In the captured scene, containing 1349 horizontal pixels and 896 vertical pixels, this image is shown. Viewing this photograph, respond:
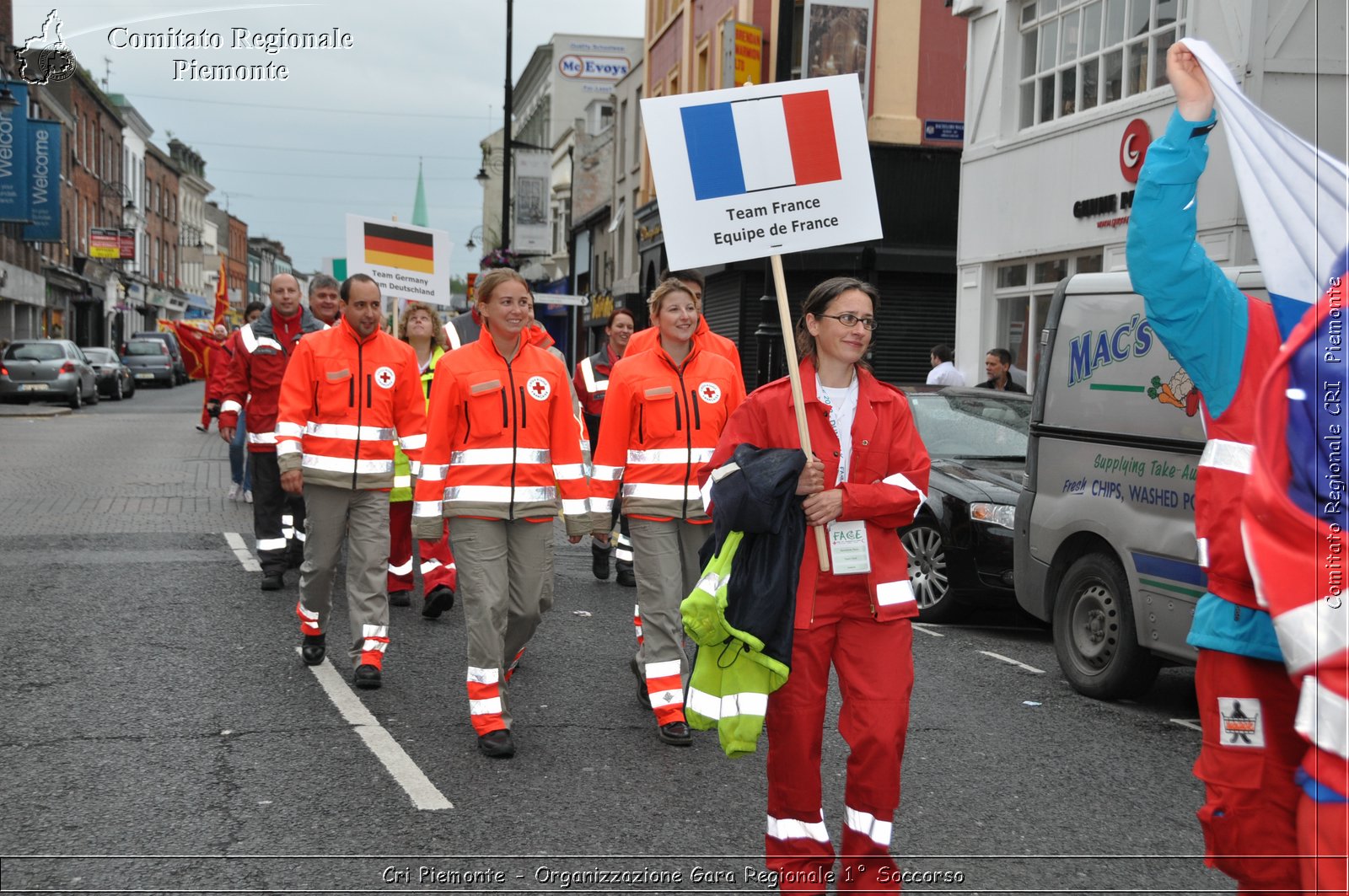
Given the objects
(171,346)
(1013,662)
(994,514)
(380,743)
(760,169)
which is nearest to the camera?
(760,169)

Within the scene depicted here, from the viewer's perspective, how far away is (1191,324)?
336cm

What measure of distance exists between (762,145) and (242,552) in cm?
750

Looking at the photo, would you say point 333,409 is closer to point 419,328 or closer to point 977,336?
point 419,328

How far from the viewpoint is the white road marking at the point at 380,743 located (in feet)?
16.2

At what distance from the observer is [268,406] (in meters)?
9.50

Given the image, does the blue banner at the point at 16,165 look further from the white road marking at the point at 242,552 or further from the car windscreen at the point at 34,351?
the white road marking at the point at 242,552

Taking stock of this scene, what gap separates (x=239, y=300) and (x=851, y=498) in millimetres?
128706

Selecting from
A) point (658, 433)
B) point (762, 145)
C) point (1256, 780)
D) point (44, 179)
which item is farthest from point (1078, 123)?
point (44, 179)

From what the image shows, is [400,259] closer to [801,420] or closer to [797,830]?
[801,420]

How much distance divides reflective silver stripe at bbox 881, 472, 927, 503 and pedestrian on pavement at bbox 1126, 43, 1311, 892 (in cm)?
83

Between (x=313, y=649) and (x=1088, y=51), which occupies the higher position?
(x=1088, y=51)

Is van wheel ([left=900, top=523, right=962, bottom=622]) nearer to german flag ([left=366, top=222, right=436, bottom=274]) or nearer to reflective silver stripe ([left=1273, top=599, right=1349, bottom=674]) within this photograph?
german flag ([left=366, top=222, right=436, bottom=274])

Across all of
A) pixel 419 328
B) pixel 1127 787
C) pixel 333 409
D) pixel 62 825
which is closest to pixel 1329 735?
pixel 1127 787

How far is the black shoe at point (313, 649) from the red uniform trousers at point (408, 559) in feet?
4.99
